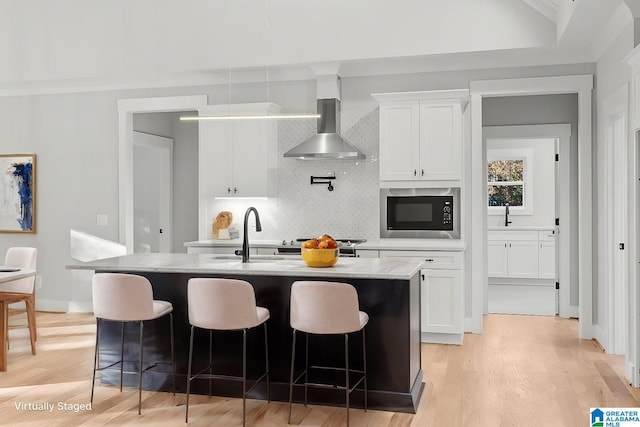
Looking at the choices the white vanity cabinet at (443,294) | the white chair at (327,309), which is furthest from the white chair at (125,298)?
the white vanity cabinet at (443,294)

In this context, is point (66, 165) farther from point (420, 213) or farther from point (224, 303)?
point (224, 303)

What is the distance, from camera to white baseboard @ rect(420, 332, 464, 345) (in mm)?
5523

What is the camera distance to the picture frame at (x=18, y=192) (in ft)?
23.8

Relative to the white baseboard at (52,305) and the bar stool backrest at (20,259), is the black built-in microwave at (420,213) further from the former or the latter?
the white baseboard at (52,305)

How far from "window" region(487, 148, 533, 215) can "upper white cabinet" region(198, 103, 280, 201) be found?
4.53 meters

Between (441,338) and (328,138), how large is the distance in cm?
225

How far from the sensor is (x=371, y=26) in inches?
235

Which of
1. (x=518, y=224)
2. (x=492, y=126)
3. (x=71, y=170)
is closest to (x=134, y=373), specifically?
(x=71, y=170)

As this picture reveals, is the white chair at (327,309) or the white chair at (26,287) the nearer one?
the white chair at (327,309)

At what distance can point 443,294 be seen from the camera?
550cm

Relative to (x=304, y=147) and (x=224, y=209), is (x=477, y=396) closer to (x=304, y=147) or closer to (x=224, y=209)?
(x=304, y=147)

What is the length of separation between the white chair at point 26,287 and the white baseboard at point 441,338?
3482 mm

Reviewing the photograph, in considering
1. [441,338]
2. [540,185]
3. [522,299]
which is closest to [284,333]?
[441,338]

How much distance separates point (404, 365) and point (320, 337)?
562mm
